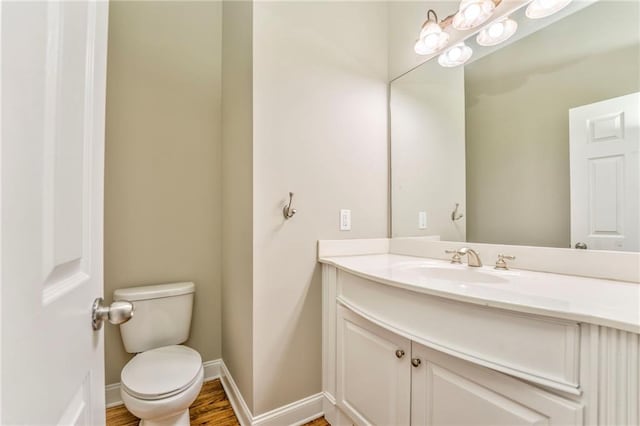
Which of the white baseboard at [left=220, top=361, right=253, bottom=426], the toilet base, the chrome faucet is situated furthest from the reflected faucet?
the toilet base

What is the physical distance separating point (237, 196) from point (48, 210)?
3.99 ft

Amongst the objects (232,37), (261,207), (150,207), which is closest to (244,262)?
(261,207)

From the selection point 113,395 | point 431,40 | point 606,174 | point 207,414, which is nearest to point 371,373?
point 207,414

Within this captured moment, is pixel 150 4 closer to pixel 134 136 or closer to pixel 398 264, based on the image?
pixel 134 136

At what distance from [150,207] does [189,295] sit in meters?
0.61

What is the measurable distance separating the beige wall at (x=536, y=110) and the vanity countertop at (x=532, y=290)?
225 millimetres

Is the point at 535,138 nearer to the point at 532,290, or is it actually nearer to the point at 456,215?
the point at 456,215

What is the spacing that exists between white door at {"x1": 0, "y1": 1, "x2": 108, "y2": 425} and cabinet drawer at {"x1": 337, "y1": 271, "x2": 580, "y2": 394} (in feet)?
2.84

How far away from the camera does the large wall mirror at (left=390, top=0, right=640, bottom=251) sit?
988 millimetres

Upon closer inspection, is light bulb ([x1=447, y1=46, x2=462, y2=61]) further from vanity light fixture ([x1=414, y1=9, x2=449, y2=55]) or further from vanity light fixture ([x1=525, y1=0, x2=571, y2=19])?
vanity light fixture ([x1=525, y1=0, x2=571, y2=19])

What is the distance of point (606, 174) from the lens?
1.01 m

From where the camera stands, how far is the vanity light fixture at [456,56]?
1436 millimetres

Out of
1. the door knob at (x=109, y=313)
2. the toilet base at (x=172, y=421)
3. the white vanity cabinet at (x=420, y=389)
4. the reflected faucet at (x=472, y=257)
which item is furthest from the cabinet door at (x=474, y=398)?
the toilet base at (x=172, y=421)

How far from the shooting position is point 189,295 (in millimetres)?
1708
